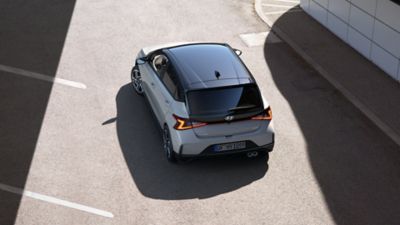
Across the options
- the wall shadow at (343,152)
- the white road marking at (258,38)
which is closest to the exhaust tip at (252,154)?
the wall shadow at (343,152)

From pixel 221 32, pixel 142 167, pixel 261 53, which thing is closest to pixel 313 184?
pixel 142 167

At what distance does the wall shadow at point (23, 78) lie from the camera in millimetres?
11742

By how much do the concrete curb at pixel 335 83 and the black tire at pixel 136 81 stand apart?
4340 millimetres

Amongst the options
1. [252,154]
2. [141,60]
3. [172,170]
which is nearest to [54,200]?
[172,170]

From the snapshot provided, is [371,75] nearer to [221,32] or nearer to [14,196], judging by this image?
[221,32]

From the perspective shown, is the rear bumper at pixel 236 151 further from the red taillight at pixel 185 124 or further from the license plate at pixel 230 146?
the red taillight at pixel 185 124

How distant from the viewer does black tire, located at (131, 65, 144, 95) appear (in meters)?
14.3

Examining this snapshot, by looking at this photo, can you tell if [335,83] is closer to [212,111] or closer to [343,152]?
[343,152]

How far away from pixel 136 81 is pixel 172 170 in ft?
10.9

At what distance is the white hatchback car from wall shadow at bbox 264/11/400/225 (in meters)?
1.31

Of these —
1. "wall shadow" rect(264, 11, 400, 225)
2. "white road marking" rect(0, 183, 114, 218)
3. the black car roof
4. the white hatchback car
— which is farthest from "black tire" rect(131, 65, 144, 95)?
"white road marking" rect(0, 183, 114, 218)

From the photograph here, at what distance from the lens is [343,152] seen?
1223 cm

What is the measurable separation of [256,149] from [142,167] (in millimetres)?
2061

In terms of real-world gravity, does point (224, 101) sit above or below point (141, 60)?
above
